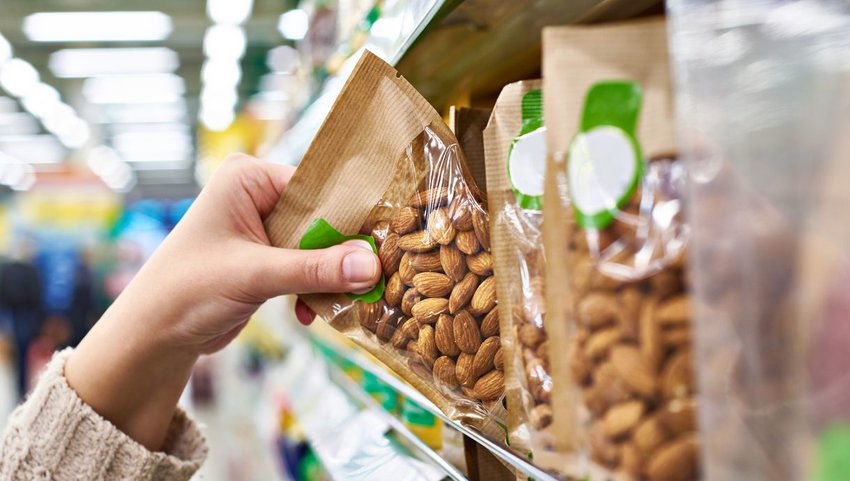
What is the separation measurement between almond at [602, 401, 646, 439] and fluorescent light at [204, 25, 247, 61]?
7.00 metres

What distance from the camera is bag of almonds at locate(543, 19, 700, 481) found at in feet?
1.44

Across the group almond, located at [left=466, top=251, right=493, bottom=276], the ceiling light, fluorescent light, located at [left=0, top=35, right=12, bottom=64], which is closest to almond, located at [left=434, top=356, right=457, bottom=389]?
almond, located at [left=466, top=251, right=493, bottom=276]

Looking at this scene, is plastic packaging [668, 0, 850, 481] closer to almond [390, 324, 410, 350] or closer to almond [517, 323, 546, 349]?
almond [517, 323, 546, 349]

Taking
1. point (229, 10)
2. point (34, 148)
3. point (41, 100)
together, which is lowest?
point (34, 148)

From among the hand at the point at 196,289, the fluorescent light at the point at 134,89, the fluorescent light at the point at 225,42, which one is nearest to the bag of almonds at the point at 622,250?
the hand at the point at 196,289

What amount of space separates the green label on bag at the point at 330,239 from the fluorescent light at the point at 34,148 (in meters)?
13.9

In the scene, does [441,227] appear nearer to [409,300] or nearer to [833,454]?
[409,300]

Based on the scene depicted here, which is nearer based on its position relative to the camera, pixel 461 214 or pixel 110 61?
pixel 461 214

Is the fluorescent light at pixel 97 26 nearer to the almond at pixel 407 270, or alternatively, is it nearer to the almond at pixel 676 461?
the almond at pixel 407 270

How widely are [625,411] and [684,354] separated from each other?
53mm

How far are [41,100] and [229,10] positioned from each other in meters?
5.40

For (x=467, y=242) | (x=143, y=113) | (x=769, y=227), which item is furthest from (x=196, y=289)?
(x=143, y=113)

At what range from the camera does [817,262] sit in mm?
372

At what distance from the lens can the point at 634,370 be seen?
45 cm
